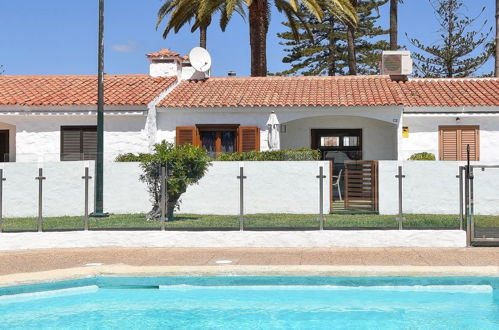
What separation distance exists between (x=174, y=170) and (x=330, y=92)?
449 inches

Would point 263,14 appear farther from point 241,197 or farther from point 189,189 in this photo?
point 241,197

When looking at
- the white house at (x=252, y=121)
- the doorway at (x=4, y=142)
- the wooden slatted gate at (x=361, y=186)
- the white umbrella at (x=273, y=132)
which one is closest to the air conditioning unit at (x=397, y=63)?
the white house at (x=252, y=121)

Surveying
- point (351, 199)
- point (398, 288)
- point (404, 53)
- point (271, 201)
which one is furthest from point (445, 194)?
point (404, 53)

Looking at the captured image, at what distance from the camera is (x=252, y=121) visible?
918 inches

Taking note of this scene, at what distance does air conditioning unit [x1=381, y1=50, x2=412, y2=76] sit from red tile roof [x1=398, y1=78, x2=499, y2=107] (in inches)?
21.2

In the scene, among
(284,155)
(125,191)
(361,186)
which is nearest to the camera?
(361,186)

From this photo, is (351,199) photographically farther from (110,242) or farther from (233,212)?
(110,242)

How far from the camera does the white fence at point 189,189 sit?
14766 millimetres

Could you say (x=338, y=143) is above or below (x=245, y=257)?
above

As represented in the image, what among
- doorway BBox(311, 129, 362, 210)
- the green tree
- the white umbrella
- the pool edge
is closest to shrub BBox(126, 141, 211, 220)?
the pool edge

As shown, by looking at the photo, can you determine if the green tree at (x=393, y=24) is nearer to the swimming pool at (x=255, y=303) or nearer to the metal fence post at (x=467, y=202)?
the metal fence post at (x=467, y=202)

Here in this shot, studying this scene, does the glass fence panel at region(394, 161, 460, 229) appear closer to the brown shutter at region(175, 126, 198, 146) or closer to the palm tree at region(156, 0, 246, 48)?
the brown shutter at region(175, 126, 198, 146)

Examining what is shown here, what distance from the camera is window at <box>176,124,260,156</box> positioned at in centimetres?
2308

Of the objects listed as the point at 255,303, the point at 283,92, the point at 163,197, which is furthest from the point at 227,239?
the point at 283,92
